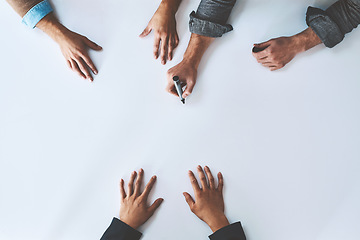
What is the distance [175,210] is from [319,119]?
1.68 feet

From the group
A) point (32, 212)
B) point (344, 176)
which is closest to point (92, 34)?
point (32, 212)

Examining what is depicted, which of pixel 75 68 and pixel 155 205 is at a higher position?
pixel 75 68

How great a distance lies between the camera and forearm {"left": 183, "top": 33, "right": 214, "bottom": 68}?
870 mm

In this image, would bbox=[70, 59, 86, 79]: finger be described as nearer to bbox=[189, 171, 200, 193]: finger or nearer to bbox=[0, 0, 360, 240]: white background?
bbox=[0, 0, 360, 240]: white background

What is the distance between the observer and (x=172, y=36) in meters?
0.90

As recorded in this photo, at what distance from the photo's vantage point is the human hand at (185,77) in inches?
33.6

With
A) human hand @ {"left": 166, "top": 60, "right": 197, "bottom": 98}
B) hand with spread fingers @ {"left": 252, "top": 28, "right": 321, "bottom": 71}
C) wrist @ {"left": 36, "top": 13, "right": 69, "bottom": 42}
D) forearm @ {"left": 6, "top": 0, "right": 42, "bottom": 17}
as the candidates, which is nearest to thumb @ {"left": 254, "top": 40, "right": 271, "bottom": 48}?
hand with spread fingers @ {"left": 252, "top": 28, "right": 321, "bottom": 71}

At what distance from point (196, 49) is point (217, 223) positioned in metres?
0.53

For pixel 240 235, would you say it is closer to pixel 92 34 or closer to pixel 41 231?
pixel 41 231

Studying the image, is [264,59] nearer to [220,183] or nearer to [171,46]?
[171,46]

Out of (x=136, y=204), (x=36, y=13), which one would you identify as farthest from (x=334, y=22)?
(x=36, y=13)

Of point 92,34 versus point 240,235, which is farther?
point 92,34

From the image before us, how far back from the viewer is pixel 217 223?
2.58 ft

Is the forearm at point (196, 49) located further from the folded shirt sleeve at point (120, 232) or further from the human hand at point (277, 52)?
the folded shirt sleeve at point (120, 232)
